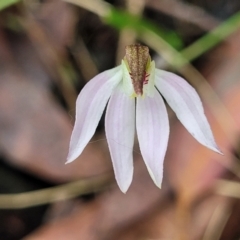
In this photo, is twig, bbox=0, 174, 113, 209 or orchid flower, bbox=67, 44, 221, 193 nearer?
orchid flower, bbox=67, 44, 221, 193

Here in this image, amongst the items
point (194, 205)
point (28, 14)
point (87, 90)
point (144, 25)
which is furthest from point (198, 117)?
point (28, 14)

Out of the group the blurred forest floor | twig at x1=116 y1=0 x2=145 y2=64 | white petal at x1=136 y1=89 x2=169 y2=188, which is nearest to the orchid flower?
white petal at x1=136 y1=89 x2=169 y2=188

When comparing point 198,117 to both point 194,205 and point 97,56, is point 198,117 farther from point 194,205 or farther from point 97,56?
point 97,56

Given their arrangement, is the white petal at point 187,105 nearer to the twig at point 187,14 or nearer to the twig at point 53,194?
the twig at point 53,194

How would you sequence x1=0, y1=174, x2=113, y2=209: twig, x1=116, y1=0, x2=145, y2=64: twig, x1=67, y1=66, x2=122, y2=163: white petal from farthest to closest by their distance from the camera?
1. x1=116, y1=0, x2=145, y2=64: twig
2. x1=0, y1=174, x2=113, y2=209: twig
3. x1=67, y1=66, x2=122, y2=163: white petal

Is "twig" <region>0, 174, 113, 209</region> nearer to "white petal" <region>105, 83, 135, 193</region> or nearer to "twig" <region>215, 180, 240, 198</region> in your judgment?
"twig" <region>215, 180, 240, 198</region>

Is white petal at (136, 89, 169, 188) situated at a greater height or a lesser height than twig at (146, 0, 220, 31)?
lesser

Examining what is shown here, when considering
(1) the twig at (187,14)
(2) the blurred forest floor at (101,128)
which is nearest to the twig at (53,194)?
(2) the blurred forest floor at (101,128)
